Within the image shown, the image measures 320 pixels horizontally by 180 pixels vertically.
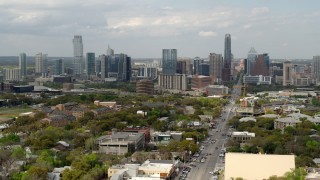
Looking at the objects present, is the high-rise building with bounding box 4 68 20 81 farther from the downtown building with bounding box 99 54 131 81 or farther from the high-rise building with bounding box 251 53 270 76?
the high-rise building with bounding box 251 53 270 76

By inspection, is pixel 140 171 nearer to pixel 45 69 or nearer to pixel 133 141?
pixel 133 141

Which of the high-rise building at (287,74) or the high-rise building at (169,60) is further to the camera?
the high-rise building at (169,60)

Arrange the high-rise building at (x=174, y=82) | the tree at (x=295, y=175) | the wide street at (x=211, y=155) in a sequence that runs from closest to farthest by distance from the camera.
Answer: the tree at (x=295, y=175), the wide street at (x=211, y=155), the high-rise building at (x=174, y=82)

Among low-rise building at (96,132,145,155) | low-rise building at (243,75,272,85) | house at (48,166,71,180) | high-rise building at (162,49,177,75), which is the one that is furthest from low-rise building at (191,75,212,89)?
house at (48,166,71,180)

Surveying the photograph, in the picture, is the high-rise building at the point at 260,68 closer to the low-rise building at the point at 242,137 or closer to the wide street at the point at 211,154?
the wide street at the point at 211,154

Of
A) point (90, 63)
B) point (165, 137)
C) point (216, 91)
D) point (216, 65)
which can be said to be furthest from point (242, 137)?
point (90, 63)

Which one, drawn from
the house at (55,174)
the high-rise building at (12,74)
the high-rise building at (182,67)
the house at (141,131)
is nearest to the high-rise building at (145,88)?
the high-rise building at (182,67)
